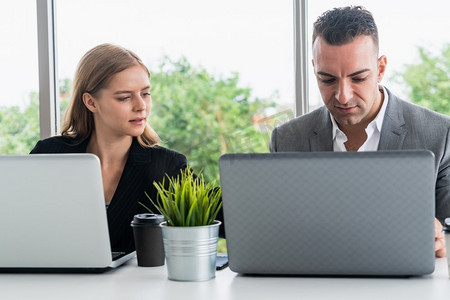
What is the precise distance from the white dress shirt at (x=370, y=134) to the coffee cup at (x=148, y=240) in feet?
3.36

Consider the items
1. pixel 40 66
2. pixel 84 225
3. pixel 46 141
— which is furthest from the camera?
pixel 40 66

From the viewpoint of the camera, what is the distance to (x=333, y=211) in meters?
1.43

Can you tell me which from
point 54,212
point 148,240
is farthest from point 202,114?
point 54,212

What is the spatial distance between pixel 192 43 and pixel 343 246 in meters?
2.77

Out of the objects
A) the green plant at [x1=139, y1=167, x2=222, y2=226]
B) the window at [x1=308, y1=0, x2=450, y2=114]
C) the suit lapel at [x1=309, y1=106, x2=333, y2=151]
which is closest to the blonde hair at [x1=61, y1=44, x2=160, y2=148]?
the suit lapel at [x1=309, y1=106, x2=333, y2=151]

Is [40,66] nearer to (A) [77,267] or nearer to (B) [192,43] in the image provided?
(B) [192,43]

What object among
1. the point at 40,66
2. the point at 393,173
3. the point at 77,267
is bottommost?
the point at 77,267

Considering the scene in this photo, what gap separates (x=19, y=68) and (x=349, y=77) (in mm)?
2100

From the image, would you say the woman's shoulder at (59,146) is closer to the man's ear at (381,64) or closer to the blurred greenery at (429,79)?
the man's ear at (381,64)

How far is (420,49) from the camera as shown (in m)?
3.55

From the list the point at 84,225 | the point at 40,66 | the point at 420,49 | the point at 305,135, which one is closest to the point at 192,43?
the point at 40,66

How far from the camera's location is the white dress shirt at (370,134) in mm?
2445

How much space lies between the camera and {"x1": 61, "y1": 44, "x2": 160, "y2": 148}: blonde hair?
264 centimetres

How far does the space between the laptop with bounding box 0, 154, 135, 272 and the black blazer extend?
0.64 metres
